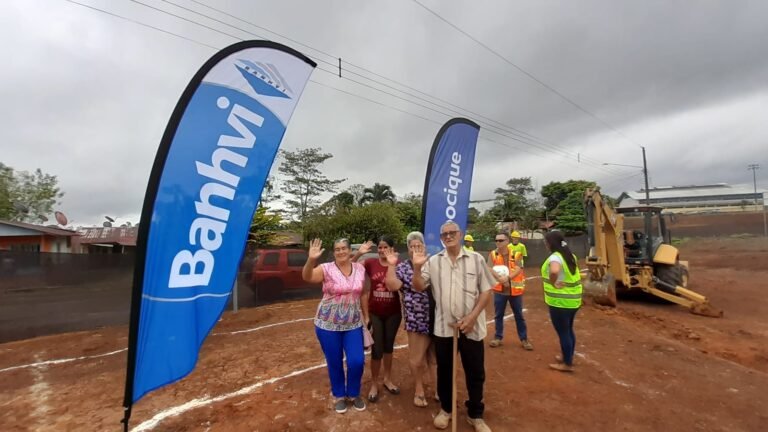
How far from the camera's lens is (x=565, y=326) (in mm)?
4082

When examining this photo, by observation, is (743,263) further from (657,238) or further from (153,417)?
(153,417)

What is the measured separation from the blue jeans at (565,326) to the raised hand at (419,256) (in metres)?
2.00

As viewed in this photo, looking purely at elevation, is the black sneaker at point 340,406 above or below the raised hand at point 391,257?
below

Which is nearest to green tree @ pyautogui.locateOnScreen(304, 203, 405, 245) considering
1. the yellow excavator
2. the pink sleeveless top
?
the yellow excavator

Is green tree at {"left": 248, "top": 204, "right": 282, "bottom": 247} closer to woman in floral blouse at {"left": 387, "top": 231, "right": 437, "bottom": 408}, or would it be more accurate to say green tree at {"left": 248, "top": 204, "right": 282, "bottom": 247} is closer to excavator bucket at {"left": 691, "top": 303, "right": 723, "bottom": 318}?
woman in floral blouse at {"left": 387, "top": 231, "right": 437, "bottom": 408}

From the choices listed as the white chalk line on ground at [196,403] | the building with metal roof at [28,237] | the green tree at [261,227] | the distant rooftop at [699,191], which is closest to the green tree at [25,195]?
the building with metal roof at [28,237]

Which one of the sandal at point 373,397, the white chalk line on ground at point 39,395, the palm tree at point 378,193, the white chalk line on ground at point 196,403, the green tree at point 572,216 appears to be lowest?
the white chalk line on ground at point 39,395

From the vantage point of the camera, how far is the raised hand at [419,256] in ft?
9.65

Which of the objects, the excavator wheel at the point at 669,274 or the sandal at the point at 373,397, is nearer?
the sandal at the point at 373,397

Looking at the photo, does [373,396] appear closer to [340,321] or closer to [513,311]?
[340,321]

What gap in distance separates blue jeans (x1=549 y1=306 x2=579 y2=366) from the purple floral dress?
5.67 ft

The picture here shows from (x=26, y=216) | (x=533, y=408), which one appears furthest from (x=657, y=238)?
A: (x=26, y=216)

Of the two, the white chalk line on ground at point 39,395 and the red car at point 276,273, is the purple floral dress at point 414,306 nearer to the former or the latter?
the white chalk line on ground at point 39,395

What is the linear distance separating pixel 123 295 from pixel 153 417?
5.07 metres
